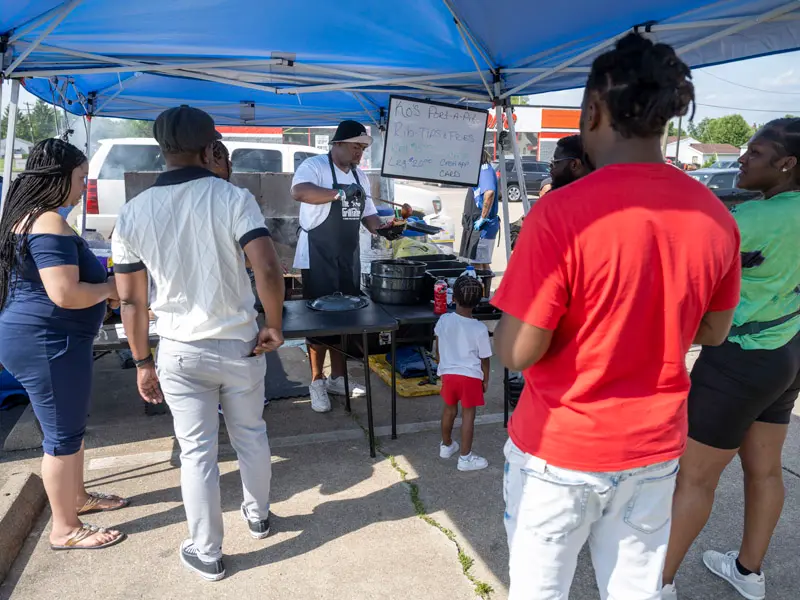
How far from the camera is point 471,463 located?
3.53 m

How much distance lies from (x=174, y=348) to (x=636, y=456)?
1770 millimetres

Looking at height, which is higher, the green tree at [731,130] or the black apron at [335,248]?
the green tree at [731,130]

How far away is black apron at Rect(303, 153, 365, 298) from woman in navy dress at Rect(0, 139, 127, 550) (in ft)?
5.92

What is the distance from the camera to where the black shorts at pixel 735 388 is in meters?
2.13

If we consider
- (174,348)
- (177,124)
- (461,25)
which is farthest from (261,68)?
(174,348)

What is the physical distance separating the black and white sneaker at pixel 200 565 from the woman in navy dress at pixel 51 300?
607 mm

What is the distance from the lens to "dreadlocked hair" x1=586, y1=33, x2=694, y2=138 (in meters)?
1.23

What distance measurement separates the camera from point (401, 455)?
3.76 m

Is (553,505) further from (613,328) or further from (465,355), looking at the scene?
(465,355)

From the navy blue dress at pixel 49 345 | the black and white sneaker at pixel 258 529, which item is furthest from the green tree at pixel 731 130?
the navy blue dress at pixel 49 345

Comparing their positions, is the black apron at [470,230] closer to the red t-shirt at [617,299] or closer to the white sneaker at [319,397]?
the white sneaker at [319,397]

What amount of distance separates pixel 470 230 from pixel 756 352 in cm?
547

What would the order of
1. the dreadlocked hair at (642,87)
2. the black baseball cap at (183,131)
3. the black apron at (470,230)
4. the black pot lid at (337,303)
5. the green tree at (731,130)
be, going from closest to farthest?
the dreadlocked hair at (642,87)
the black baseball cap at (183,131)
the black pot lid at (337,303)
the black apron at (470,230)
the green tree at (731,130)

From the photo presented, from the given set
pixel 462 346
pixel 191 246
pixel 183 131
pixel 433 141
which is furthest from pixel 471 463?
pixel 433 141
